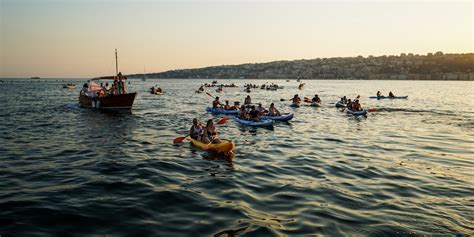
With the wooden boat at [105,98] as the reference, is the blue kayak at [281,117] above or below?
below

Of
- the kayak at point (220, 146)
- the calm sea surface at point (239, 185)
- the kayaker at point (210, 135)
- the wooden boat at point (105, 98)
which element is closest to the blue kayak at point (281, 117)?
the calm sea surface at point (239, 185)

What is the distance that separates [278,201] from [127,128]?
60.1ft

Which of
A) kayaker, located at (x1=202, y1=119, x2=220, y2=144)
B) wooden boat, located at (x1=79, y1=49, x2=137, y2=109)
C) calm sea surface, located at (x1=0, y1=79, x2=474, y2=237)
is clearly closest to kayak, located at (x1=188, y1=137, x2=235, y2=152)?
kayaker, located at (x1=202, y1=119, x2=220, y2=144)

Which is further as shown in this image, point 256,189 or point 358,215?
point 256,189

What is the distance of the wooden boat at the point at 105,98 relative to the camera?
1439 inches

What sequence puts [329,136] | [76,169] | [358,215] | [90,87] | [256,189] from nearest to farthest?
[358,215] → [256,189] → [76,169] → [329,136] → [90,87]

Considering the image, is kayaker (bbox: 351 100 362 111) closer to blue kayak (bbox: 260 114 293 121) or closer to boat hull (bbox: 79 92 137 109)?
blue kayak (bbox: 260 114 293 121)

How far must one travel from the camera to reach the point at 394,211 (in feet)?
32.2

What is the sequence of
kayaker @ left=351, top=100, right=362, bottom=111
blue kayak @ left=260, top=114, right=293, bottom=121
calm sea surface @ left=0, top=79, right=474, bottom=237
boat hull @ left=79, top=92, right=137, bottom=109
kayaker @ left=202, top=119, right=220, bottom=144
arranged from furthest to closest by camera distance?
boat hull @ left=79, top=92, right=137, bottom=109 < kayaker @ left=351, top=100, right=362, bottom=111 < blue kayak @ left=260, top=114, right=293, bottom=121 < kayaker @ left=202, top=119, right=220, bottom=144 < calm sea surface @ left=0, top=79, right=474, bottom=237

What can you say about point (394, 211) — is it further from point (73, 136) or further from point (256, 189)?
point (73, 136)

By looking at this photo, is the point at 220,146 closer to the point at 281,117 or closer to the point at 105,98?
the point at 281,117

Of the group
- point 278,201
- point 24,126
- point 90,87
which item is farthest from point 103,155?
point 90,87

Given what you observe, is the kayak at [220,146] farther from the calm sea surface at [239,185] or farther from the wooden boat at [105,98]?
the wooden boat at [105,98]

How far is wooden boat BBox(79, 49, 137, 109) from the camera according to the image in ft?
120
